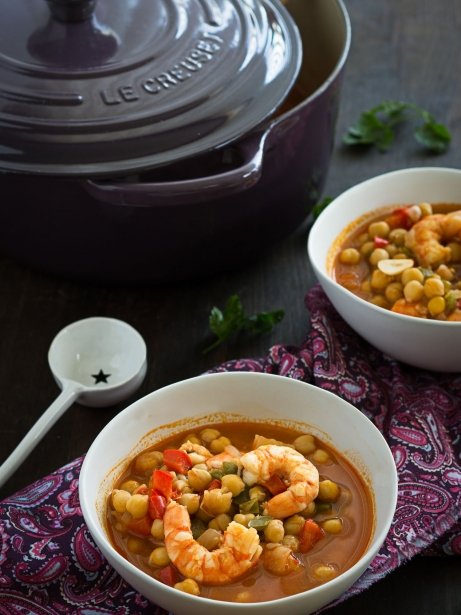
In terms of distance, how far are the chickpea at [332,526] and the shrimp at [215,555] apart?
0.56 feet

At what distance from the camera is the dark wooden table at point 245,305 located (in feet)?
6.51

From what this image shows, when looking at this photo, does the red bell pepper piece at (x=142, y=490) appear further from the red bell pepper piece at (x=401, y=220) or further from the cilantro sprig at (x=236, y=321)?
the red bell pepper piece at (x=401, y=220)

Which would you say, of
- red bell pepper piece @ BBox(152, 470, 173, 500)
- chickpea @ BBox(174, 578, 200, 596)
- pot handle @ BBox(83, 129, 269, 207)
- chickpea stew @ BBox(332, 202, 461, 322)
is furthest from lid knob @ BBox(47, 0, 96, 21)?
chickpea @ BBox(174, 578, 200, 596)

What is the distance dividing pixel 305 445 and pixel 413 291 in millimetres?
481

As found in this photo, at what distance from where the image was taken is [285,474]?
5.92ft

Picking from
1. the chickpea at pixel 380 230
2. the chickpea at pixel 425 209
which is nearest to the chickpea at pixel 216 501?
the chickpea at pixel 380 230

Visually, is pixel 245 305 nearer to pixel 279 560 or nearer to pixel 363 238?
pixel 363 238

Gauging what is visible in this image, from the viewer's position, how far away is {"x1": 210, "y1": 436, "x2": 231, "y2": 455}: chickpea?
1953mm

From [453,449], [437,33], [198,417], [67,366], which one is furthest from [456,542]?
[437,33]

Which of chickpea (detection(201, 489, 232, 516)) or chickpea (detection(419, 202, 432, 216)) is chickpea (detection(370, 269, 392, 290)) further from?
chickpea (detection(201, 489, 232, 516))

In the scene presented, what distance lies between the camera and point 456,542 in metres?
1.96

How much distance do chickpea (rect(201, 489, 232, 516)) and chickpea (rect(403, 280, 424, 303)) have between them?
0.70 metres

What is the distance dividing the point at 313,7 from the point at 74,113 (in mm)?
929

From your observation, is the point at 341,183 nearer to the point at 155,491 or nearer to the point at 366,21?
the point at 366,21
